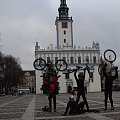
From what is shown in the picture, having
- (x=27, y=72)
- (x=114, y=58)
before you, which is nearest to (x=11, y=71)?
(x=114, y=58)

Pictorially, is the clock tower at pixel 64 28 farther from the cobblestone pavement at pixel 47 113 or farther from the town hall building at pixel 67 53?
the cobblestone pavement at pixel 47 113

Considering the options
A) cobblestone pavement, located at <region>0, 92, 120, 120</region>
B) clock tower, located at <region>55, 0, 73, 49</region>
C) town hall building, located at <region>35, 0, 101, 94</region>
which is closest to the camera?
cobblestone pavement, located at <region>0, 92, 120, 120</region>

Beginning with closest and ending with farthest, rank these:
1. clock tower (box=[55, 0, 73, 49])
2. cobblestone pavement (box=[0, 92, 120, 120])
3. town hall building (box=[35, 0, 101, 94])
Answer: cobblestone pavement (box=[0, 92, 120, 120])
town hall building (box=[35, 0, 101, 94])
clock tower (box=[55, 0, 73, 49])

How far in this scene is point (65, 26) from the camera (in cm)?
10381

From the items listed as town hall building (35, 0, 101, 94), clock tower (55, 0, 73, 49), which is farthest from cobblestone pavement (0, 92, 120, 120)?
clock tower (55, 0, 73, 49)

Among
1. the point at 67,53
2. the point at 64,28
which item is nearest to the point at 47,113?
the point at 67,53

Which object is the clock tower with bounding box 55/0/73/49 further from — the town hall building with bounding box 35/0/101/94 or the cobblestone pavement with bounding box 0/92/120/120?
the cobblestone pavement with bounding box 0/92/120/120

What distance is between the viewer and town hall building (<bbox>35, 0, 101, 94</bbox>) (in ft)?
329

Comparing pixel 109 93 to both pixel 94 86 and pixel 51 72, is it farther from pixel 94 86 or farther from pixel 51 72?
pixel 94 86

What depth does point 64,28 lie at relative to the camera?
104 metres

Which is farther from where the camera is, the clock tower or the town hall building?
the clock tower

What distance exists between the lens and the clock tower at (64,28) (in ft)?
338

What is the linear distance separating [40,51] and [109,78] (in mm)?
85906

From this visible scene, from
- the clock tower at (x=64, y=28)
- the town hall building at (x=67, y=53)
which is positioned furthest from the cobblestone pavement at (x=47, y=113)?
the clock tower at (x=64, y=28)
